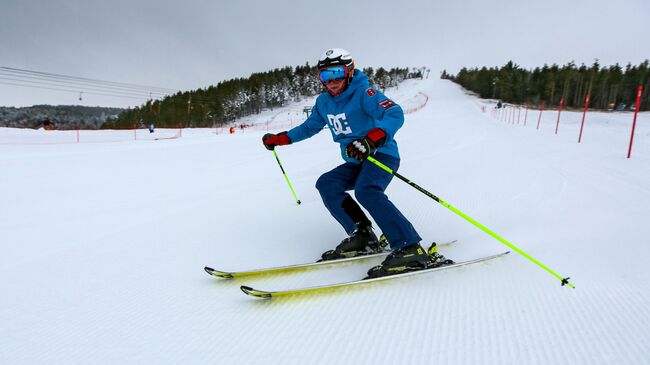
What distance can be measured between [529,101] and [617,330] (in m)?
83.6

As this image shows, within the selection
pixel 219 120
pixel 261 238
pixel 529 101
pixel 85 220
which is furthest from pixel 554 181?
pixel 219 120

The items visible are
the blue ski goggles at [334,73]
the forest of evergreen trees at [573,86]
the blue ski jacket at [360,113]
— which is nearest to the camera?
the blue ski jacket at [360,113]

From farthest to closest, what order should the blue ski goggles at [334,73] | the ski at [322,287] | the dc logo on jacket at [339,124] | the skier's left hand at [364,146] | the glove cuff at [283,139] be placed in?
the glove cuff at [283,139], the dc logo on jacket at [339,124], the blue ski goggles at [334,73], the skier's left hand at [364,146], the ski at [322,287]

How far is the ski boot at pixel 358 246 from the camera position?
2.86m

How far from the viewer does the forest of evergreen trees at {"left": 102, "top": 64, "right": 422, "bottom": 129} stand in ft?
265

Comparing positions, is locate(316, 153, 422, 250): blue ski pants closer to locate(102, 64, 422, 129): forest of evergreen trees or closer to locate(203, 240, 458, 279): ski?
locate(203, 240, 458, 279): ski

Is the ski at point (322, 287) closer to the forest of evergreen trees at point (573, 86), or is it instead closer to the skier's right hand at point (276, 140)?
the skier's right hand at point (276, 140)

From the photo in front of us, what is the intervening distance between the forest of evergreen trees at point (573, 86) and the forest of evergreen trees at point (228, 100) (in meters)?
47.5

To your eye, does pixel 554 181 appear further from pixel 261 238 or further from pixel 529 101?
pixel 529 101

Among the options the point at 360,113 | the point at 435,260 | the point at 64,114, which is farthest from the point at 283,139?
the point at 64,114

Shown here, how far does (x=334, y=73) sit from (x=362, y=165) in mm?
810

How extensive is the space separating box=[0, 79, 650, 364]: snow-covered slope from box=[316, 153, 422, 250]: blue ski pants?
34 centimetres

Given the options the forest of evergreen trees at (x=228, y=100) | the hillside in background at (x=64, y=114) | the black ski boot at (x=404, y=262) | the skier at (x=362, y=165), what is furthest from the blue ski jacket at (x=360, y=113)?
the hillside in background at (x=64, y=114)

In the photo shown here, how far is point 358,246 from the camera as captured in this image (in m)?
2.91
